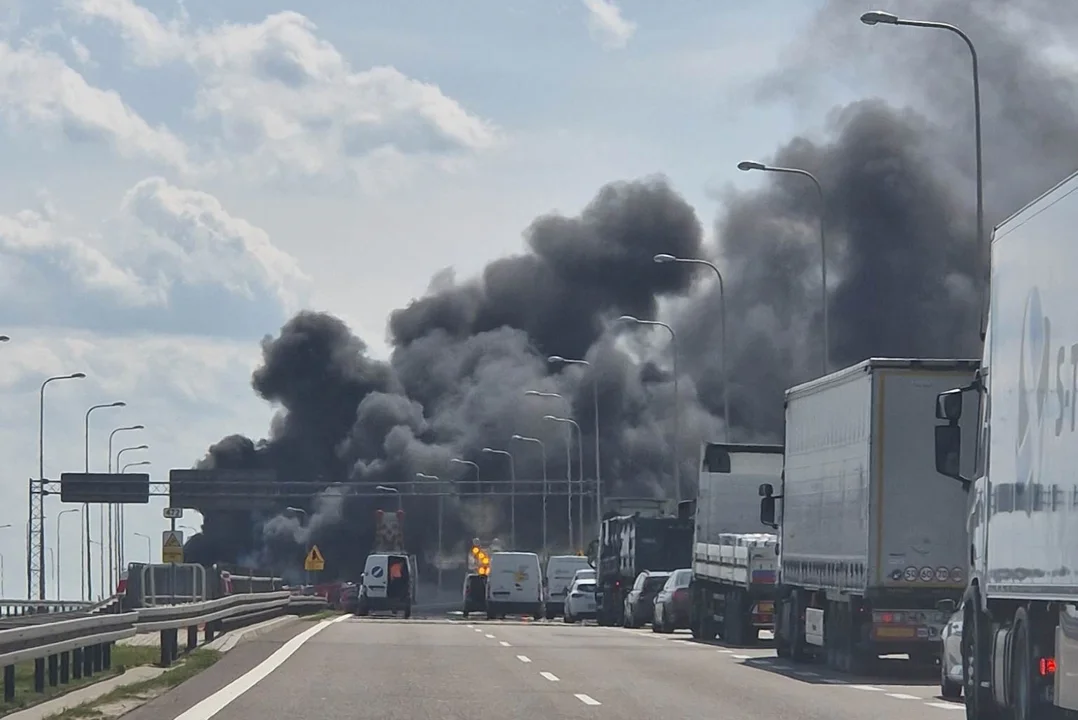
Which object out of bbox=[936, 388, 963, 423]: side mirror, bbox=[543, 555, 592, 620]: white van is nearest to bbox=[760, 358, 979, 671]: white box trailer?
bbox=[936, 388, 963, 423]: side mirror

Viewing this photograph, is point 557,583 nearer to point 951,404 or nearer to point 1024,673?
point 951,404

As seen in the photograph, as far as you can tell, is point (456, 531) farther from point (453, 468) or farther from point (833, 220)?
point (833, 220)

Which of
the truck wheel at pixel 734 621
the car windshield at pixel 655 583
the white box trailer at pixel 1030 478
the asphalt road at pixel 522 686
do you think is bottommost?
the car windshield at pixel 655 583

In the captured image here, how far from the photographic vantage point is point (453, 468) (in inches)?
4685

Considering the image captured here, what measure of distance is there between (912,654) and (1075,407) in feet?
→ 44.4

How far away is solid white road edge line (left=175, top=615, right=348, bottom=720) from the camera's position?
1631 cm

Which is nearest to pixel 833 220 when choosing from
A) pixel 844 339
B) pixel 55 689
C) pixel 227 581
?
pixel 844 339

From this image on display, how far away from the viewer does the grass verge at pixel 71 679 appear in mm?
16500

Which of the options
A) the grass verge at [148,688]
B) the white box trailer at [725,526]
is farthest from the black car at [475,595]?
the grass verge at [148,688]

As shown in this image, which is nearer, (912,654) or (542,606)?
(912,654)

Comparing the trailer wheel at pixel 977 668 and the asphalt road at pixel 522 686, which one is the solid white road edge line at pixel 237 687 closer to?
the asphalt road at pixel 522 686

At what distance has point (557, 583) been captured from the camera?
6919 cm

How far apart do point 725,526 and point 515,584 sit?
29.4m

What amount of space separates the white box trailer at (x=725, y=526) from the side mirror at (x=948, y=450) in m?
17.5
